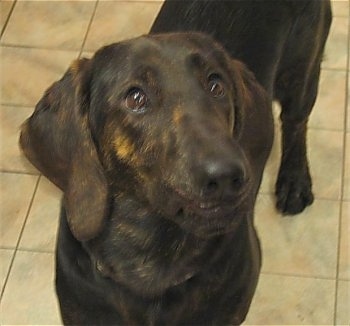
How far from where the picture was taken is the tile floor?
2.20 meters

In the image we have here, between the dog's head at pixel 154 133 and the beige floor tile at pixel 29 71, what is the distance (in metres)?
1.08

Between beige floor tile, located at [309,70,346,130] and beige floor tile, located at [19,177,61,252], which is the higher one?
beige floor tile, located at [309,70,346,130]

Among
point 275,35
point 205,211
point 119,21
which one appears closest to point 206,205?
point 205,211

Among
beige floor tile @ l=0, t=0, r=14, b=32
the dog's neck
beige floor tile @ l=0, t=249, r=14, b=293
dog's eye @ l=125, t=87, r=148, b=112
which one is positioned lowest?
beige floor tile @ l=0, t=249, r=14, b=293

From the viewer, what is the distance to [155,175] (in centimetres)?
138

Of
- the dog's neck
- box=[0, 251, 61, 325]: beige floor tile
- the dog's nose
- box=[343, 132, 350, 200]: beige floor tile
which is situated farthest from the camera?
box=[343, 132, 350, 200]: beige floor tile

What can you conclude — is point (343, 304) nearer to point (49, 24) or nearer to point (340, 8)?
point (340, 8)

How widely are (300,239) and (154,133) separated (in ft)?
3.51

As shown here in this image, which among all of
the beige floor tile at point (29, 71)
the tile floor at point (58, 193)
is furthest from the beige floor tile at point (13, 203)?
the beige floor tile at point (29, 71)

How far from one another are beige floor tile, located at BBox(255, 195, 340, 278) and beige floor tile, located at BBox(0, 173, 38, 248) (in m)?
0.68

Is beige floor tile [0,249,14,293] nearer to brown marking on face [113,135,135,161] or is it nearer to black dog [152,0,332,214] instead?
black dog [152,0,332,214]

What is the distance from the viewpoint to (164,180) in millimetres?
1345

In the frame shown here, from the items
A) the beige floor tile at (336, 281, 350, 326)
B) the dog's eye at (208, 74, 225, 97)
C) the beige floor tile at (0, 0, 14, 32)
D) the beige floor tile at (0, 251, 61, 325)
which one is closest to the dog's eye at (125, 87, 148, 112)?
the dog's eye at (208, 74, 225, 97)

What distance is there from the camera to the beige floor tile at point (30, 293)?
216 centimetres
